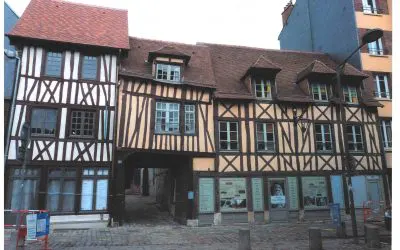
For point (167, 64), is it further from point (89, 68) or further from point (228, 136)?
point (228, 136)

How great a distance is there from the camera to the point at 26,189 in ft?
39.5

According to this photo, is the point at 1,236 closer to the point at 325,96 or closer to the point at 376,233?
the point at 376,233

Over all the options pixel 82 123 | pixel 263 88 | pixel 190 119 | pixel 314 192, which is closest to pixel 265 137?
pixel 263 88

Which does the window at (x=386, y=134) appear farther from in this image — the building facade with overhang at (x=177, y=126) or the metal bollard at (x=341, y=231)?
the metal bollard at (x=341, y=231)

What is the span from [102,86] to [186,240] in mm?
7012

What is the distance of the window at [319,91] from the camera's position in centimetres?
1573

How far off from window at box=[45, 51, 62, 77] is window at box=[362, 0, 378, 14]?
599 inches

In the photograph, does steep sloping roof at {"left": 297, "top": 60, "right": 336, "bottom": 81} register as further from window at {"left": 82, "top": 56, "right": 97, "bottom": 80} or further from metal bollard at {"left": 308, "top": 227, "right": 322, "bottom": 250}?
window at {"left": 82, "top": 56, "right": 97, "bottom": 80}

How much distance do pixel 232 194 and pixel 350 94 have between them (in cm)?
777

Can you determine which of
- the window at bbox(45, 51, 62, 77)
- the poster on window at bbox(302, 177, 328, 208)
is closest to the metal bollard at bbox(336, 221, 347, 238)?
the poster on window at bbox(302, 177, 328, 208)

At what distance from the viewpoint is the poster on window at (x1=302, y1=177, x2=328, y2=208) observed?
47.7 ft

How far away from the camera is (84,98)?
1303 cm
